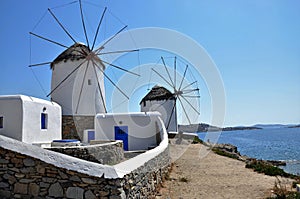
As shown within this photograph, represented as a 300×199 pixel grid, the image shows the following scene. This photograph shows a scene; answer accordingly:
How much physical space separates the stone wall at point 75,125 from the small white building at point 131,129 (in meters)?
2.47

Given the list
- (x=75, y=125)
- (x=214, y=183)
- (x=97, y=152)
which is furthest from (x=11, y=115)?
(x=214, y=183)

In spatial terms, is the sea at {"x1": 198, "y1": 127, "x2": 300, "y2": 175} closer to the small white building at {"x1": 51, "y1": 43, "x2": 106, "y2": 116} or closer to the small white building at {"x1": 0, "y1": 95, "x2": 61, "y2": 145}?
the small white building at {"x1": 51, "y1": 43, "x2": 106, "y2": 116}

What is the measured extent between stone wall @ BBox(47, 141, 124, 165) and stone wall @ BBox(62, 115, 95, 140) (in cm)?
696

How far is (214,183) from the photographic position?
9016 mm

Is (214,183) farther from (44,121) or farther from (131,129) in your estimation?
(44,121)

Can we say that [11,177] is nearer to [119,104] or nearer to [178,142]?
[119,104]

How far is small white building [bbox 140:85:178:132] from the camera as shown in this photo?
28266 mm

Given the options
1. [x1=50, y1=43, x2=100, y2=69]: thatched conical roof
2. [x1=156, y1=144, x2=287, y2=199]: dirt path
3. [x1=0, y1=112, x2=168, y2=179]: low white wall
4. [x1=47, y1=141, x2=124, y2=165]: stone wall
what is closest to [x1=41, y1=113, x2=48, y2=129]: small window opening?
[x1=47, y1=141, x2=124, y2=165]: stone wall

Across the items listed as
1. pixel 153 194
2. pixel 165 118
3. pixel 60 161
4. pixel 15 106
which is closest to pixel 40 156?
pixel 60 161

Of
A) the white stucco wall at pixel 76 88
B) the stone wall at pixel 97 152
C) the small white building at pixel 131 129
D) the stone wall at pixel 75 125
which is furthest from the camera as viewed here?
the white stucco wall at pixel 76 88

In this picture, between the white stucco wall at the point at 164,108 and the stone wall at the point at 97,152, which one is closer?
the stone wall at the point at 97,152

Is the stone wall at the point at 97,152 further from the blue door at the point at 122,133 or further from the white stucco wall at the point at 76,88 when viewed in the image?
the white stucco wall at the point at 76,88

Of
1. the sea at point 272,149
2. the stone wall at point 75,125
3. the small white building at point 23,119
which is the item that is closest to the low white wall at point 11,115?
the small white building at point 23,119

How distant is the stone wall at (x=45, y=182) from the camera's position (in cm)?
518
